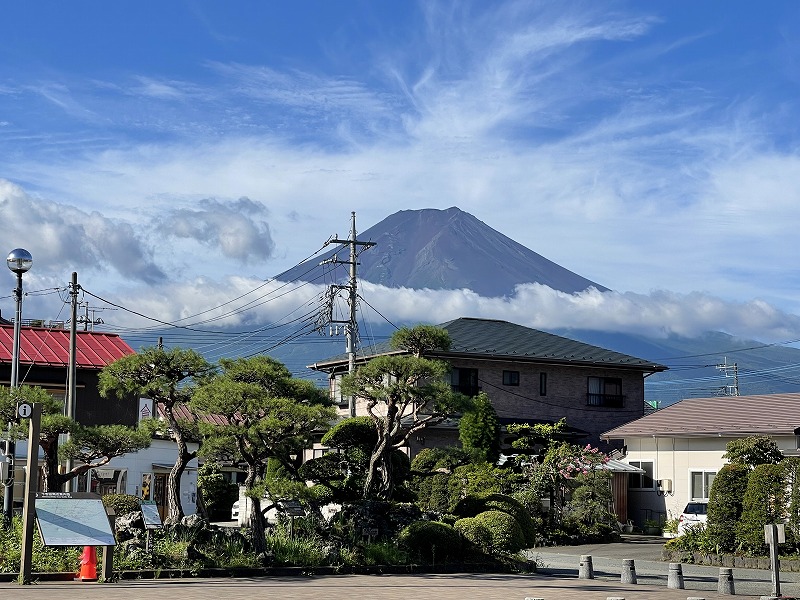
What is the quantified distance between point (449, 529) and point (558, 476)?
1156 cm

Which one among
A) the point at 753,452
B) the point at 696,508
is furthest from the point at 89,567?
the point at 696,508

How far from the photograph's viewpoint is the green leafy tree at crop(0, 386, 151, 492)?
1938 cm

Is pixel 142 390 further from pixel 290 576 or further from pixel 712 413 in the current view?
pixel 712 413

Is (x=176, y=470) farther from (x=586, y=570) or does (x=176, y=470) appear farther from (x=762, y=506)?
(x=762, y=506)

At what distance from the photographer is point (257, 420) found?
2053 cm

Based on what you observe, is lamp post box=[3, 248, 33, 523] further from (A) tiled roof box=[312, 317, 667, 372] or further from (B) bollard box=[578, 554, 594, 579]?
(A) tiled roof box=[312, 317, 667, 372]

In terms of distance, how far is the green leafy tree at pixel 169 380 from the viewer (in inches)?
819

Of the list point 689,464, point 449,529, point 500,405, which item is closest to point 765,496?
point 449,529

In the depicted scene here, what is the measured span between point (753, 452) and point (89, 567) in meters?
16.7

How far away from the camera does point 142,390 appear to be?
2070 centimetres

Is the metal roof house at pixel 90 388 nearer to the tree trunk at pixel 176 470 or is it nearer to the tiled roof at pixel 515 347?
the tree trunk at pixel 176 470

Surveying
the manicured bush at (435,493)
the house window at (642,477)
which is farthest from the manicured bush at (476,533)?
the house window at (642,477)

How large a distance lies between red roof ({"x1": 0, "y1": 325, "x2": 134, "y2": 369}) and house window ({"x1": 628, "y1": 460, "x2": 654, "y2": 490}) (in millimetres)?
18274

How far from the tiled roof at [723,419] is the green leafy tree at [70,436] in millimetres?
20180
